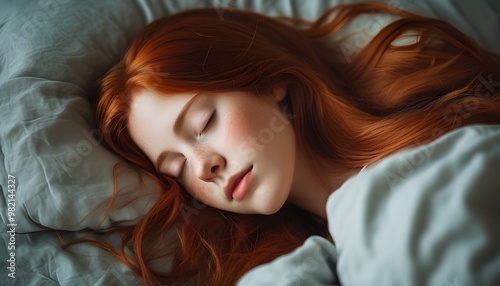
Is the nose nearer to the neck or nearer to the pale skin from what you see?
the pale skin

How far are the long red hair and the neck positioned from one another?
28 mm

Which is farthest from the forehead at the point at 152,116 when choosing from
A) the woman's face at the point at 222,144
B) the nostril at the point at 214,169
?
the nostril at the point at 214,169

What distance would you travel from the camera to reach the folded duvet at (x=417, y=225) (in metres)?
0.61

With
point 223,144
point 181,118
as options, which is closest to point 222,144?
point 223,144

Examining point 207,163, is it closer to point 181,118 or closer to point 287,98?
point 181,118

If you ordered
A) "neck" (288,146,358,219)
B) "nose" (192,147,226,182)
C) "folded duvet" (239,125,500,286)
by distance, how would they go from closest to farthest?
"folded duvet" (239,125,500,286), "nose" (192,147,226,182), "neck" (288,146,358,219)

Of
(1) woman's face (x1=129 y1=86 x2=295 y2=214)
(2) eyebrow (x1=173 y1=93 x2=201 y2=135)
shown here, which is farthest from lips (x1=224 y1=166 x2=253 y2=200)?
(2) eyebrow (x1=173 y1=93 x2=201 y2=135)

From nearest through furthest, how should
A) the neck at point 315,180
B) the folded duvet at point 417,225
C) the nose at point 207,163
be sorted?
1. the folded duvet at point 417,225
2. the nose at point 207,163
3. the neck at point 315,180

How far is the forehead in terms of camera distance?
0.97 metres

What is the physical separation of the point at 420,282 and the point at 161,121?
0.59m

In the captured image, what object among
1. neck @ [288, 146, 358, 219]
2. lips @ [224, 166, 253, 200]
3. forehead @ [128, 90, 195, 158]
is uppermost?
forehead @ [128, 90, 195, 158]

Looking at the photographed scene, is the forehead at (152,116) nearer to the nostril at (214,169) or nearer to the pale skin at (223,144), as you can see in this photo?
the pale skin at (223,144)

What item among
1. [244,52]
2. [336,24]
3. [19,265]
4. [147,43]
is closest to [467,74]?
[336,24]

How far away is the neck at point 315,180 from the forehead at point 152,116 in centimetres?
30
